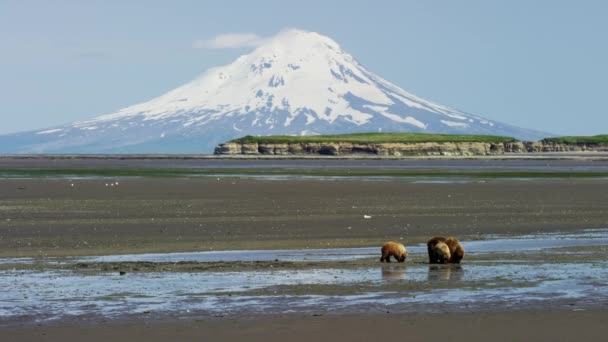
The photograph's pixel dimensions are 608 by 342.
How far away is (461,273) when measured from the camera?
2153 centimetres

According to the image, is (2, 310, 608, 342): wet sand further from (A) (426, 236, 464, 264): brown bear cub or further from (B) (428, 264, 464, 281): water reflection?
(A) (426, 236, 464, 264): brown bear cub

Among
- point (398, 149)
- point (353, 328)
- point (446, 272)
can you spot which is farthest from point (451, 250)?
point (398, 149)

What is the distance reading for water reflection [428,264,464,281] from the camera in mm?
20688

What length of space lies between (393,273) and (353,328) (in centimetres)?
645

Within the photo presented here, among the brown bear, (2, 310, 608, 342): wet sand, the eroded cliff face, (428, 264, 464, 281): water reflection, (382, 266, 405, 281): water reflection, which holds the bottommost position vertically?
(2, 310, 608, 342): wet sand

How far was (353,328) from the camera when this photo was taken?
15.2 metres

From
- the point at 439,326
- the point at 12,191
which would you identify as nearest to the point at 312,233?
the point at 439,326

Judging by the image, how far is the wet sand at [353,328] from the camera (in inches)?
570

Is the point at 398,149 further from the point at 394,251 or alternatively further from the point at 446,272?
the point at 446,272

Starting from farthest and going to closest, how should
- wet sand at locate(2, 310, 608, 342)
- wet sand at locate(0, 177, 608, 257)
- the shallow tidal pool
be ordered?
wet sand at locate(0, 177, 608, 257) → the shallow tidal pool → wet sand at locate(2, 310, 608, 342)

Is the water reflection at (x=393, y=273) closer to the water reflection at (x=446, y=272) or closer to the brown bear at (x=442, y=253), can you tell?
the water reflection at (x=446, y=272)

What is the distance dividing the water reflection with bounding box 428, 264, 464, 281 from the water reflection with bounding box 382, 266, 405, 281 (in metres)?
0.55

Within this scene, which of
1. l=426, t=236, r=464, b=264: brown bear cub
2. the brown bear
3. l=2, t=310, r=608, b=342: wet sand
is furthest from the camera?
l=426, t=236, r=464, b=264: brown bear cub

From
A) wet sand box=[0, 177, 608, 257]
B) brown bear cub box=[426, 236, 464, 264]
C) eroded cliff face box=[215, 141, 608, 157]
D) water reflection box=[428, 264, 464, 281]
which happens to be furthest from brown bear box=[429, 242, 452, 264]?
eroded cliff face box=[215, 141, 608, 157]
